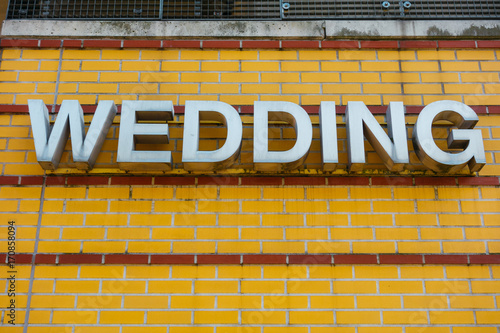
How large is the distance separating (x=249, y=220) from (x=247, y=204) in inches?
6.6

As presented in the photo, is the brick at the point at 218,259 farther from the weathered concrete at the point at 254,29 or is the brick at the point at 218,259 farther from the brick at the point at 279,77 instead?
the weathered concrete at the point at 254,29

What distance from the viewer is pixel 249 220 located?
5191mm

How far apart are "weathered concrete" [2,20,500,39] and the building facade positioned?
0.08 ft

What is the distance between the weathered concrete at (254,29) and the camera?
594 cm

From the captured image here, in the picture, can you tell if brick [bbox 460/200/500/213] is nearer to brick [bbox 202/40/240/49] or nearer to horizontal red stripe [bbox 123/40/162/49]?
brick [bbox 202/40/240/49]

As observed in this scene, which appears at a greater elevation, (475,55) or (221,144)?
(475,55)

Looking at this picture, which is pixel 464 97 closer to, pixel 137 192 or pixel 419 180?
pixel 419 180

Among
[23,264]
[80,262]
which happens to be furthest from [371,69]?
[23,264]

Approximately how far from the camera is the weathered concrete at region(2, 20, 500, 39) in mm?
5938
